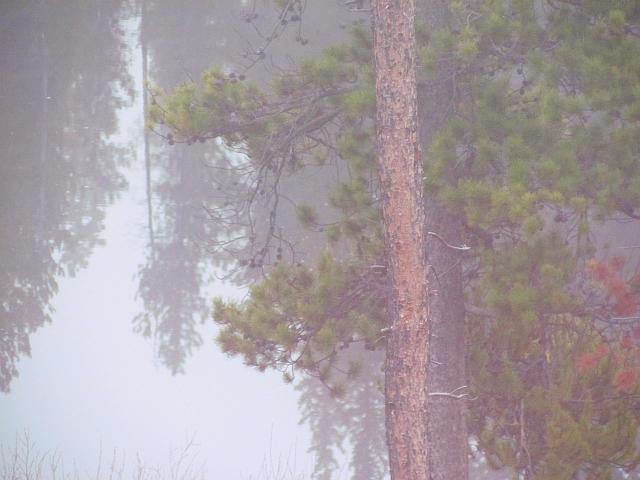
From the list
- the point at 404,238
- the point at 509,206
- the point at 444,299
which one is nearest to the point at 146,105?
the point at 444,299

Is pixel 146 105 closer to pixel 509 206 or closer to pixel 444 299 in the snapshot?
pixel 444 299

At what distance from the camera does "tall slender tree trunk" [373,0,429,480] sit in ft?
12.3

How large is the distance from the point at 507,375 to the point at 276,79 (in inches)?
79.5

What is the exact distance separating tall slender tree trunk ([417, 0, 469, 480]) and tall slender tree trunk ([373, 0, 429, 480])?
68 cm

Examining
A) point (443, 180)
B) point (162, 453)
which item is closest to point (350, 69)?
point (443, 180)

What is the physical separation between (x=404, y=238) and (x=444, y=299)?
3.29 ft

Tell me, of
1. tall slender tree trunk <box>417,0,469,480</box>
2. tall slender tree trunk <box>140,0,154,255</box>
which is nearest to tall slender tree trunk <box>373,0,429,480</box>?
tall slender tree trunk <box>417,0,469,480</box>

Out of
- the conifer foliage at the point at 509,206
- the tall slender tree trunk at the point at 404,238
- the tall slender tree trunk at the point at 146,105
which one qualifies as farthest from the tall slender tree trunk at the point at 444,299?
the tall slender tree trunk at the point at 146,105

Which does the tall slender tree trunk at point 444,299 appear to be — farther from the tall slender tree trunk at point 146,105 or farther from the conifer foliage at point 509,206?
the tall slender tree trunk at point 146,105

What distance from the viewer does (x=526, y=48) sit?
4348 mm

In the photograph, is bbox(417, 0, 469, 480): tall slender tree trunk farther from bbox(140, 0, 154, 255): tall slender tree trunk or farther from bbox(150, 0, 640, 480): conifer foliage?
bbox(140, 0, 154, 255): tall slender tree trunk

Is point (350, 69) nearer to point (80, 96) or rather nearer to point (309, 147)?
point (309, 147)

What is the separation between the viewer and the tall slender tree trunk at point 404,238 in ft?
12.3

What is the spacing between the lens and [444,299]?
4668mm
